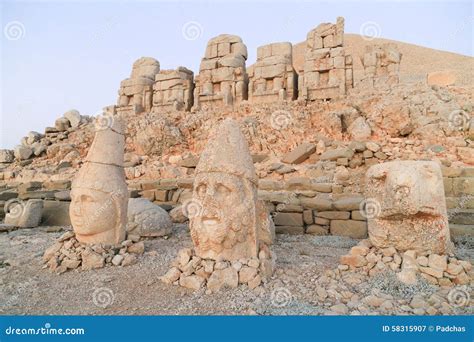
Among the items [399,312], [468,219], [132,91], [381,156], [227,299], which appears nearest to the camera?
[399,312]

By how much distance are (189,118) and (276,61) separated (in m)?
4.38

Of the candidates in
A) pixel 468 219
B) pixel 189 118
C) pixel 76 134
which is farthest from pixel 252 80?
pixel 468 219

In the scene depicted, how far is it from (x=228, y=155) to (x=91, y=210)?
2.25 metres

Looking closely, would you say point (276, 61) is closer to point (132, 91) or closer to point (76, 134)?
point (132, 91)

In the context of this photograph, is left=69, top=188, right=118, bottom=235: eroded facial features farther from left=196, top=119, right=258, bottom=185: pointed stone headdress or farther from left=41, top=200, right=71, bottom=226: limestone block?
left=41, top=200, right=71, bottom=226: limestone block

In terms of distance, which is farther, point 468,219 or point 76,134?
point 76,134

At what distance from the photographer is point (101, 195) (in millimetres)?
4547

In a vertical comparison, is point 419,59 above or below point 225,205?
above

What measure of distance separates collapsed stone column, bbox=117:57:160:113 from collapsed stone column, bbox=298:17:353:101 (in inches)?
310

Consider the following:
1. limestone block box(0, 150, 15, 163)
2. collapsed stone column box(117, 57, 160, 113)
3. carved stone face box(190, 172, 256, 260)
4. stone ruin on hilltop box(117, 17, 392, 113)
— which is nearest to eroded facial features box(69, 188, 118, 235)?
carved stone face box(190, 172, 256, 260)

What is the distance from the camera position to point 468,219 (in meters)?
5.57

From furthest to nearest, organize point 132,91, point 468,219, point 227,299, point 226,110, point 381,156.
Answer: point 132,91, point 226,110, point 381,156, point 468,219, point 227,299

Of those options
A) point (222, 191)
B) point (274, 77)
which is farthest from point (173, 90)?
point (222, 191)

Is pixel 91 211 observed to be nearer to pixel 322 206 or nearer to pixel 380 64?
pixel 322 206
